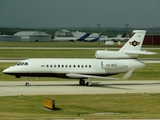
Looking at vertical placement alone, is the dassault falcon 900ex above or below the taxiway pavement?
above

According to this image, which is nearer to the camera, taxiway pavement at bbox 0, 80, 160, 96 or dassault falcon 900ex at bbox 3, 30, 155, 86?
taxiway pavement at bbox 0, 80, 160, 96

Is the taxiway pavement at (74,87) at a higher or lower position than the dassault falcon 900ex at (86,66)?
lower

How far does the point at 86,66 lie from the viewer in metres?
49.4

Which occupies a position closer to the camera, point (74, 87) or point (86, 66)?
point (74, 87)

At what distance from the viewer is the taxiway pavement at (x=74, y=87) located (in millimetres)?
43594

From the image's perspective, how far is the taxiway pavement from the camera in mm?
43594

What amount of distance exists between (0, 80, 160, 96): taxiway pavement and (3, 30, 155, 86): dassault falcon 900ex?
3.65 ft

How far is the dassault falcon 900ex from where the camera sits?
1902 inches

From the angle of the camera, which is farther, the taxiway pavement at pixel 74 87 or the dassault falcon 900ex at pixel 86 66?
the dassault falcon 900ex at pixel 86 66

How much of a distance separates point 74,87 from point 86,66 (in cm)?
292

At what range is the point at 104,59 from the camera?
5069 centimetres

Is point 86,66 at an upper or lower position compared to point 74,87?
upper

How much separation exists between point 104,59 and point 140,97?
11.1m

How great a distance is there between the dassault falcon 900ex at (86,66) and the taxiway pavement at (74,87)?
1114 millimetres
